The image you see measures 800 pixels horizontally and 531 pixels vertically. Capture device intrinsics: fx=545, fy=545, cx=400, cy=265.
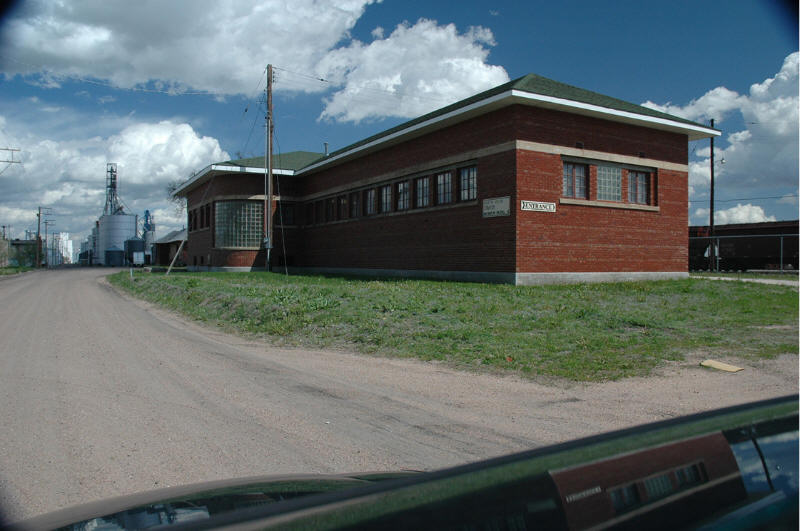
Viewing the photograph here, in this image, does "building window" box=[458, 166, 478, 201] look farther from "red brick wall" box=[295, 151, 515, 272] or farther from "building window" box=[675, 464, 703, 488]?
"building window" box=[675, 464, 703, 488]

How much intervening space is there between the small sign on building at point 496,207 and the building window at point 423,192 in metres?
4.15

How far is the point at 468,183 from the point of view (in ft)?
70.1

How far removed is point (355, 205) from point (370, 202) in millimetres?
1895

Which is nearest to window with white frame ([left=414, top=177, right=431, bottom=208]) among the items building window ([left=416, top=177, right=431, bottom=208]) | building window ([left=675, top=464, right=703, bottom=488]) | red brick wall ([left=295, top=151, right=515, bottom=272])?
building window ([left=416, top=177, right=431, bottom=208])

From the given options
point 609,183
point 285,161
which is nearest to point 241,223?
point 285,161

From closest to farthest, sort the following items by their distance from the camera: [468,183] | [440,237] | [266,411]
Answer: [266,411]
[468,183]
[440,237]

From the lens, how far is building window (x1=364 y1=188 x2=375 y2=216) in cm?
2820

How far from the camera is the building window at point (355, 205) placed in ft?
97.3

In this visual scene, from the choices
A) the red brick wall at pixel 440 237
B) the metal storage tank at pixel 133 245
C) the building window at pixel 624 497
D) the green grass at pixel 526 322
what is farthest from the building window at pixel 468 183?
the metal storage tank at pixel 133 245

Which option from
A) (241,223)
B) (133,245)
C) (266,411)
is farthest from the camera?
(133,245)

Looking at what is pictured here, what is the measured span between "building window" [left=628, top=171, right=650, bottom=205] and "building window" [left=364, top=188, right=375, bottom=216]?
1235 cm

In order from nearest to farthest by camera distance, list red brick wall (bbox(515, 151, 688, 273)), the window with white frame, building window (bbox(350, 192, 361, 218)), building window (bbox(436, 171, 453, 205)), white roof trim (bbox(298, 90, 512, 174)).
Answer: white roof trim (bbox(298, 90, 512, 174)) < red brick wall (bbox(515, 151, 688, 273)) < building window (bbox(436, 171, 453, 205)) < the window with white frame < building window (bbox(350, 192, 361, 218))

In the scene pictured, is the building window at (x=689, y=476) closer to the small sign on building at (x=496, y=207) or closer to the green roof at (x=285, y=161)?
the small sign on building at (x=496, y=207)

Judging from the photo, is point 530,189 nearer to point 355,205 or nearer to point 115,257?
point 355,205
